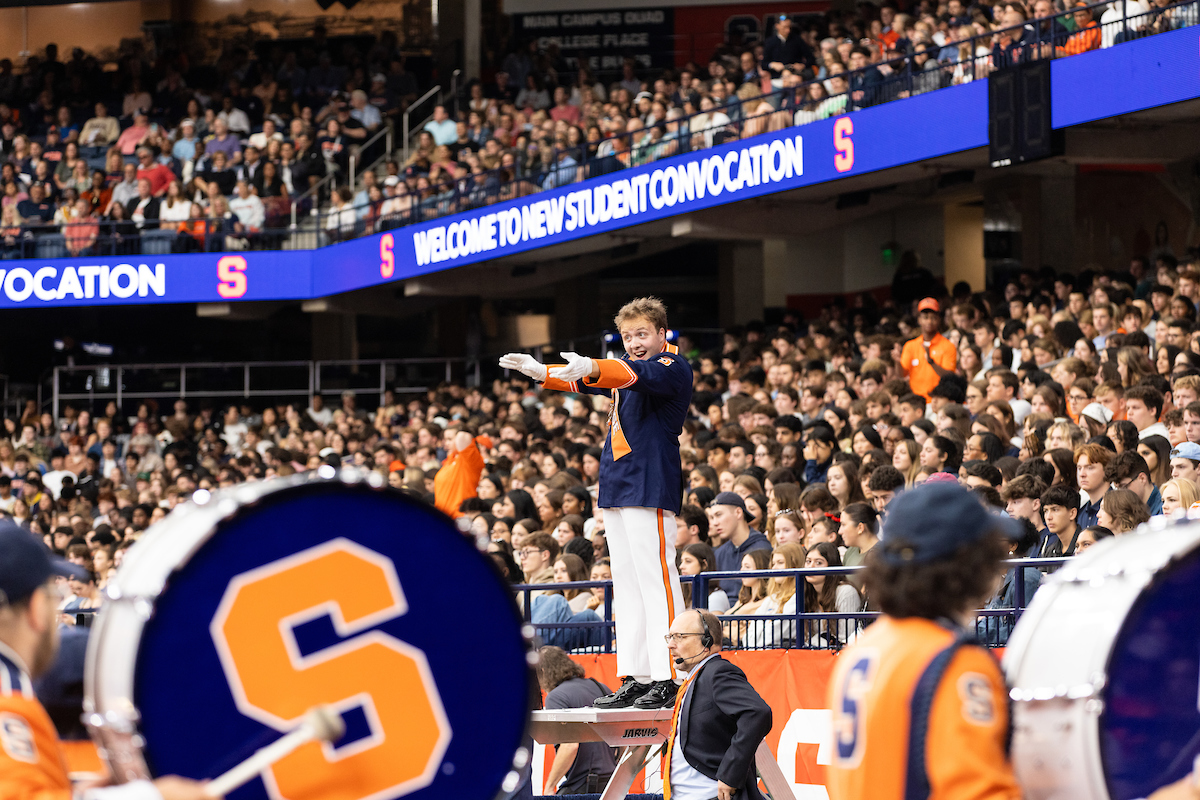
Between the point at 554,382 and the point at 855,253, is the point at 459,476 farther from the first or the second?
the point at 855,253

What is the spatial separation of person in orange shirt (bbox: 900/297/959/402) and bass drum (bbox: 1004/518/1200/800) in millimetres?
10179

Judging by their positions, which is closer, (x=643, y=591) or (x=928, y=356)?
(x=643, y=591)

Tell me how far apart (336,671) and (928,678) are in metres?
1.10

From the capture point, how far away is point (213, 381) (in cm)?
2538

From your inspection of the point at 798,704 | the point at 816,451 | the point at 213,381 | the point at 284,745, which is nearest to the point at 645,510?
the point at 798,704

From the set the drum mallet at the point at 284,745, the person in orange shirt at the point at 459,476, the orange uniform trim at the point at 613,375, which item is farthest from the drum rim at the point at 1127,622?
the person in orange shirt at the point at 459,476

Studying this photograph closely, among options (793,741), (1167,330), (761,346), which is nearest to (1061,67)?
(1167,330)

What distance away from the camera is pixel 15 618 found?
293cm

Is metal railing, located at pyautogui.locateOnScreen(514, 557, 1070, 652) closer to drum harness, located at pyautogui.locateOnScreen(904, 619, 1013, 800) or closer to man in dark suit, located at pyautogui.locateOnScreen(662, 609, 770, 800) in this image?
man in dark suit, located at pyautogui.locateOnScreen(662, 609, 770, 800)

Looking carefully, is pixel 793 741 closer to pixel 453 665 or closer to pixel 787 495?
pixel 787 495

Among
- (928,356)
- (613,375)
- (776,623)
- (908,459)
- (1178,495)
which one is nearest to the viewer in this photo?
(613,375)

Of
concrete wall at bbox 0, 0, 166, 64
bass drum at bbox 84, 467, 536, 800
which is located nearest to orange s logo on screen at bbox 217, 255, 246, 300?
concrete wall at bbox 0, 0, 166, 64

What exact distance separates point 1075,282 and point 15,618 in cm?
1315

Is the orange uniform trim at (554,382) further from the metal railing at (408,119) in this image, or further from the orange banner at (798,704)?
the metal railing at (408,119)
